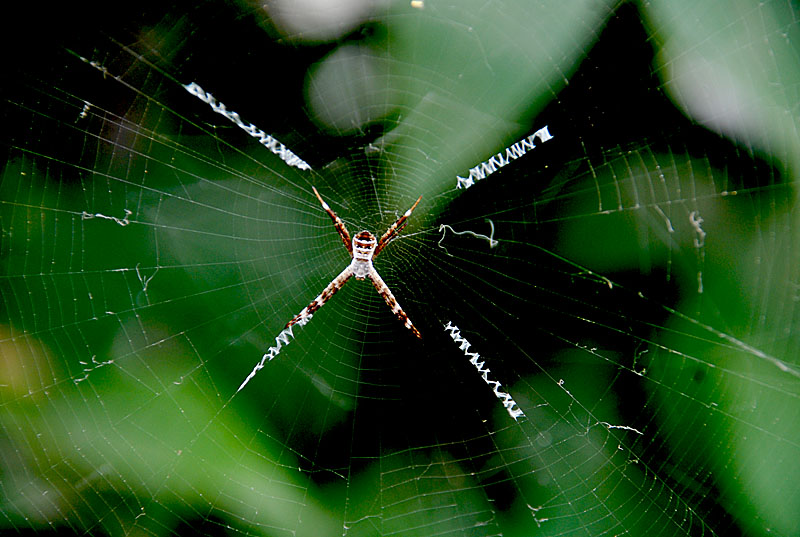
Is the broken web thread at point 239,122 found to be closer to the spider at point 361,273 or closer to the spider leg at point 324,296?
the spider at point 361,273

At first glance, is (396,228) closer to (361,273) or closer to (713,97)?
(361,273)

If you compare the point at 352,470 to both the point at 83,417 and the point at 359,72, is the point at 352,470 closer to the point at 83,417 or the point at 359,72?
the point at 83,417

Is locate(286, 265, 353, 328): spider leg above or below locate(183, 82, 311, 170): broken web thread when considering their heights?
below

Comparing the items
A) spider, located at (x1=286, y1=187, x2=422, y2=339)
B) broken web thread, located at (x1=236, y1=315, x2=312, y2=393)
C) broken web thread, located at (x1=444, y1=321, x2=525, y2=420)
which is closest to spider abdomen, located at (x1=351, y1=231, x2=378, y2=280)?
spider, located at (x1=286, y1=187, x2=422, y2=339)

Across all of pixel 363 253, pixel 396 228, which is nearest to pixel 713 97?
pixel 396 228

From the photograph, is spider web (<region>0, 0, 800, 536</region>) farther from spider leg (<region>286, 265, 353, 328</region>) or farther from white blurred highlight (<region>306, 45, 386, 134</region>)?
spider leg (<region>286, 265, 353, 328</region>)

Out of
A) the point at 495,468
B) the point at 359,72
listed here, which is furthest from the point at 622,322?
the point at 359,72
